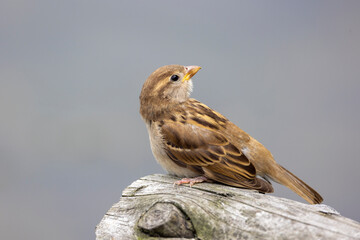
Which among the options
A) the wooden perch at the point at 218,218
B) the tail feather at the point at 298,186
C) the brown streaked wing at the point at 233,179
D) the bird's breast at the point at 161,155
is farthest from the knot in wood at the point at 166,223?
the tail feather at the point at 298,186

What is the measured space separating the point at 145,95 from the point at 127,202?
1.42m

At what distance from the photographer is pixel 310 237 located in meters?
3.55

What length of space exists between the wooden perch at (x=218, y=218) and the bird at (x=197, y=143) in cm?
38

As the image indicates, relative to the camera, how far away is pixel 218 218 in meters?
4.04

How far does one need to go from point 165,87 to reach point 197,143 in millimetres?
839

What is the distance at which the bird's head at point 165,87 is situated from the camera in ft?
17.7

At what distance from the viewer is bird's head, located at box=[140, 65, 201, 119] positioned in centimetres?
539

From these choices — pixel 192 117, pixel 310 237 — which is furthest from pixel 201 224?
pixel 192 117

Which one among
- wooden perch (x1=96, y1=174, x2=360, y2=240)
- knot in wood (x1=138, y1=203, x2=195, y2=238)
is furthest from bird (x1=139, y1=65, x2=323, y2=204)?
knot in wood (x1=138, y1=203, x2=195, y2=238)

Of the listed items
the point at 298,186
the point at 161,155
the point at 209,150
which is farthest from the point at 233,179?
the point at 161,155

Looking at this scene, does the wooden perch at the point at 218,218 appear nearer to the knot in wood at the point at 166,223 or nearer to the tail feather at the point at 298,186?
the knot in wood at the point at 166,223

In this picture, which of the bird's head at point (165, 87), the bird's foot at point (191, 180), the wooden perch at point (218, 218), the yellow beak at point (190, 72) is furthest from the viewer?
the yellow beak at point (190, 72)

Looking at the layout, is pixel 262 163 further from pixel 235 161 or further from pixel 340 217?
pixel 340 217

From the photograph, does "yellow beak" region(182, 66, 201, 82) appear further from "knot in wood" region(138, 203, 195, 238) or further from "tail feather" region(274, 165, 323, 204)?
"knot in wood" region(138, 203, 195, 238)
